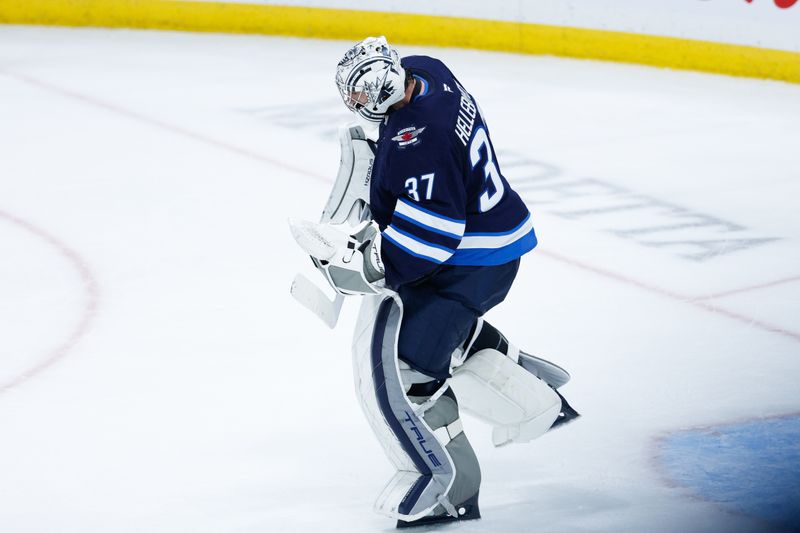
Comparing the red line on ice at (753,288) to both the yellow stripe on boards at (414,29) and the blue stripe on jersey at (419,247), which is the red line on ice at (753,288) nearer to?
the blue stripe on jersey at (419,247)

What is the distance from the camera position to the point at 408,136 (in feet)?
7.84

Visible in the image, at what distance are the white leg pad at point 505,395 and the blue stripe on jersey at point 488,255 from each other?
0.90 feet

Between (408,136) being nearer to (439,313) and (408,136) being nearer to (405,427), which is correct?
(439,313)

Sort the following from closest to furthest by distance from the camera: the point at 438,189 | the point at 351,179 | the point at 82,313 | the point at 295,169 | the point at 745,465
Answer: the point at 438,189, the point at 351,179, the point at 745,465, the point at 82,313, the point at 295,169

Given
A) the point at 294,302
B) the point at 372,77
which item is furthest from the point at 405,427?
the point at 294,302

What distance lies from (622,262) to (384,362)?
207 cm

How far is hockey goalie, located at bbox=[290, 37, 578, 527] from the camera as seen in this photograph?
2.38 meters

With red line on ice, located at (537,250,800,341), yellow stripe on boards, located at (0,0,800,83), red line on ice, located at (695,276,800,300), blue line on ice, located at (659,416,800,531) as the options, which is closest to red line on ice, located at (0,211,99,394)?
red line on ice, located at (537,250,800,341)

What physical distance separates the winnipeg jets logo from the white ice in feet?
2.72

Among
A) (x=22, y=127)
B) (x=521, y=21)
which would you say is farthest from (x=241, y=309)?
(x=521, y=21)

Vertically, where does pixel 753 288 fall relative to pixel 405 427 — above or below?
below

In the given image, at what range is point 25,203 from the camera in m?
5.00

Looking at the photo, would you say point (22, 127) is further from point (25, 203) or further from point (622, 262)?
point (622, 262)

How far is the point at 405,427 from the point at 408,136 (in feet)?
1.95
